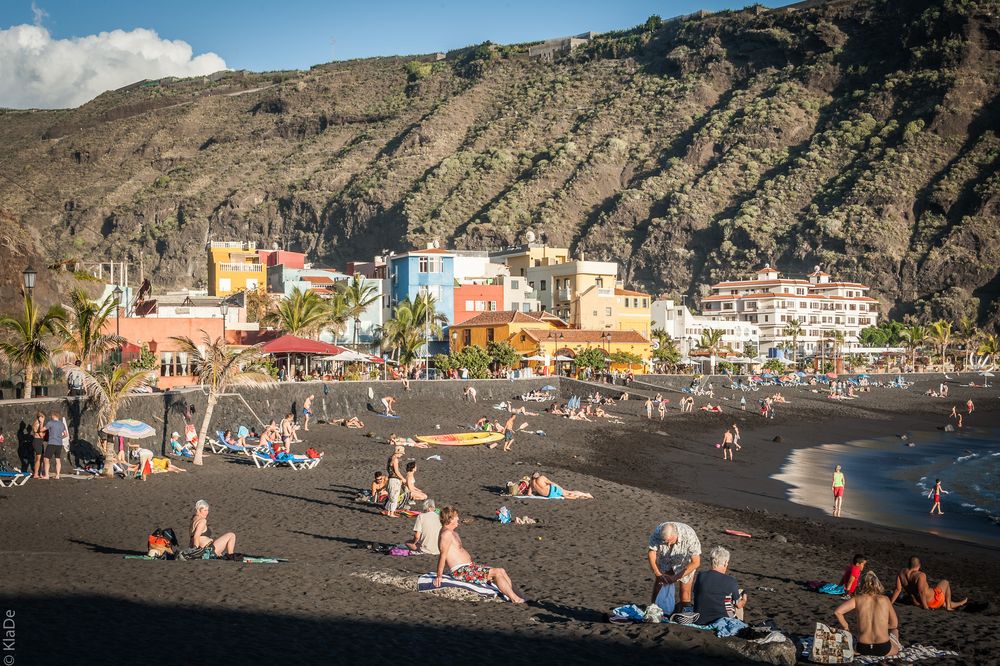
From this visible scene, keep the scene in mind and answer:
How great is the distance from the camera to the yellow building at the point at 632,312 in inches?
2938

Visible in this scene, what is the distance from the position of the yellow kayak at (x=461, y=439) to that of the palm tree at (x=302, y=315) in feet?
63.6

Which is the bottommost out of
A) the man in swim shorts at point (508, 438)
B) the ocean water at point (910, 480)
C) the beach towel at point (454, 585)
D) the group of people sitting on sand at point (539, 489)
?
the ocean water at point (910, 480)

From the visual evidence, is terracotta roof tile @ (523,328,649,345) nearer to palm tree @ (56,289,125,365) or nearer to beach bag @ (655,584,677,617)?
palm tree @ (56,289,125,365)

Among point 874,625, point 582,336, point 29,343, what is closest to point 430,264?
point 582,336

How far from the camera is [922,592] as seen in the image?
12.8 meters

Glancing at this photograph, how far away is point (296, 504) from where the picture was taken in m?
18.4

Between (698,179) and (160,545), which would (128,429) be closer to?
(160,545)

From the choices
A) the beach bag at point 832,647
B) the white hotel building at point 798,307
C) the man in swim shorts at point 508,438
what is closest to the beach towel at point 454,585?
the beach bag at point 832,647

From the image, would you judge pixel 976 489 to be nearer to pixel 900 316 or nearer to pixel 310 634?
pixel 310 634

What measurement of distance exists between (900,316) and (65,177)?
506ft

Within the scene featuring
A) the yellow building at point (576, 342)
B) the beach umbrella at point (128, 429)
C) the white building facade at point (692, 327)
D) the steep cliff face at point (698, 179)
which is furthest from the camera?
Answer: the steep cliff face at point (698, 179)

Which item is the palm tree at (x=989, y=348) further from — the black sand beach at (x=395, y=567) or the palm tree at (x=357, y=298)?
the black sand beach at (x=395, y=567)

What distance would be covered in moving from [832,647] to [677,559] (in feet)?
6.13

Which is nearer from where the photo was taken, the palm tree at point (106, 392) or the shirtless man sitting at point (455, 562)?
the shirtless man sitting at point (455, 562)
